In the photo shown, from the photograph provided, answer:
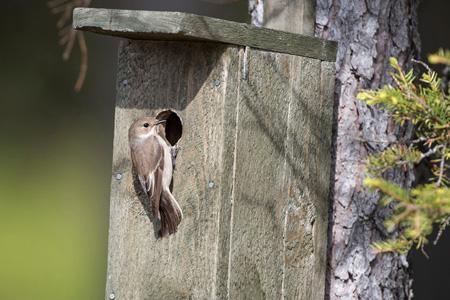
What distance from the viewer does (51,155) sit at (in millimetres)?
6930

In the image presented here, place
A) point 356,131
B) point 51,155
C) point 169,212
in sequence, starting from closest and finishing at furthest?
point 169,212, point 356,131, point 51,155

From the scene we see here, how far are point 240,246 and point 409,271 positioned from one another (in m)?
1.19

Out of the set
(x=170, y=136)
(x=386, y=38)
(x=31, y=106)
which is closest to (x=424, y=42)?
(x=386, y=38)

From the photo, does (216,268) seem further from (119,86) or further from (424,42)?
(424,42)

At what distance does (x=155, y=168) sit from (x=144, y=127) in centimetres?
17

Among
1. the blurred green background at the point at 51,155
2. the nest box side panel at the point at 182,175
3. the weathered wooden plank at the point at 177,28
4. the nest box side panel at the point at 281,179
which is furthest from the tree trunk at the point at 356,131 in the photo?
the blurred green background at the point at 51,155

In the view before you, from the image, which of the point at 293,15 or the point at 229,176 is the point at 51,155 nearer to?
the point at 293,15

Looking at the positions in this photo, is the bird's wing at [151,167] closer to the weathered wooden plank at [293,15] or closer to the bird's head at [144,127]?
the bird's head at [144,127]

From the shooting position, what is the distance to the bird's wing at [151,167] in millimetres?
2730

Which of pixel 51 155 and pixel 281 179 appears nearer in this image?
pixel 281 179

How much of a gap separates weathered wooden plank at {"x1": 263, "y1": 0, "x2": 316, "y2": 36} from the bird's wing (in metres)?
0.92

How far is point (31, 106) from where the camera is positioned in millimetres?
6938

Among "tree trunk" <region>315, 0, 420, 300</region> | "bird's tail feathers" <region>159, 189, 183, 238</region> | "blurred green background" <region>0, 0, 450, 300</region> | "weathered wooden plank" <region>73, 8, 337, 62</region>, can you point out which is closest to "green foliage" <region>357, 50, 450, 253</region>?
"weathered wooden plank" <region>73, 8, 337, 62</region>

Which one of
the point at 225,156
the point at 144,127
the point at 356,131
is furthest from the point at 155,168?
the point at 356,131
